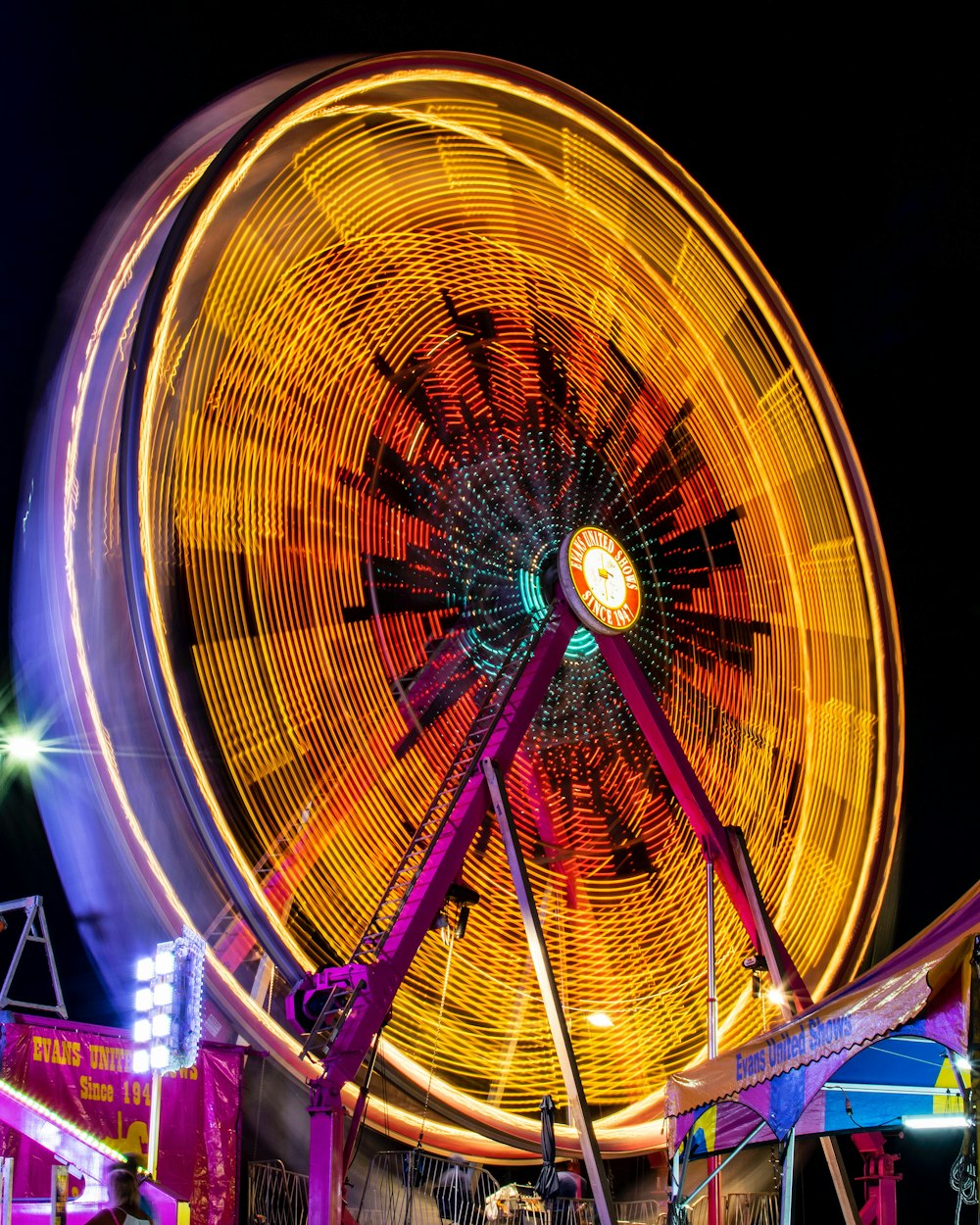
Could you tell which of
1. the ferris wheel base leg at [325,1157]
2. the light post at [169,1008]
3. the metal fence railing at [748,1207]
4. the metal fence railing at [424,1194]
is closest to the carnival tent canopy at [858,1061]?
the ferris wheel base leg at [325,1157]

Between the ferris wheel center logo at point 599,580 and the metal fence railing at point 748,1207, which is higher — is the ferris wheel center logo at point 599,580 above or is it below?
above

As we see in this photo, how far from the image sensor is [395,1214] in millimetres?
9914

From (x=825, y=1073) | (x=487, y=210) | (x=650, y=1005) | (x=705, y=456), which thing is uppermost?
(x=487, y=210)

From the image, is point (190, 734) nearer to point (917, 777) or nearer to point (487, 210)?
point (487, 210)

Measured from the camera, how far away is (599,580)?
1063cm

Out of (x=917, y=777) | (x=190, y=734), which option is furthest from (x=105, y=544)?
(x=917, y=777)

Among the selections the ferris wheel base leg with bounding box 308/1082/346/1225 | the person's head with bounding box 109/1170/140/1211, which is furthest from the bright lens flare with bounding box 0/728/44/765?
the person's head with bounding box 109/1170/140/1211

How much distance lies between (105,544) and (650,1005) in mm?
6426

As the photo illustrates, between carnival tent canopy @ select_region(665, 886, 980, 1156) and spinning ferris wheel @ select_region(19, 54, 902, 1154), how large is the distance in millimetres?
2537

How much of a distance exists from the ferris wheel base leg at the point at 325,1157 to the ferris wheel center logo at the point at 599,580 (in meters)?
4.50

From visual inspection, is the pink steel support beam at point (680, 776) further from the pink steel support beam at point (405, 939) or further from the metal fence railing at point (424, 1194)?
the metal fence railing at point (424, 1194)

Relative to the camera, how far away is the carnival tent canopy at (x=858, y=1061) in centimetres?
482

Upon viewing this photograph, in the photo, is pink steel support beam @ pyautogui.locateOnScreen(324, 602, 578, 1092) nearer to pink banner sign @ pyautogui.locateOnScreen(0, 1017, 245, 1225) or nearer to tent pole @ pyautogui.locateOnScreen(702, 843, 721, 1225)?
pink banner sign @ pyautogui.locateOnScreen(0, 1017, 245, 1225)

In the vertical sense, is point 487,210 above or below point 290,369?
above
